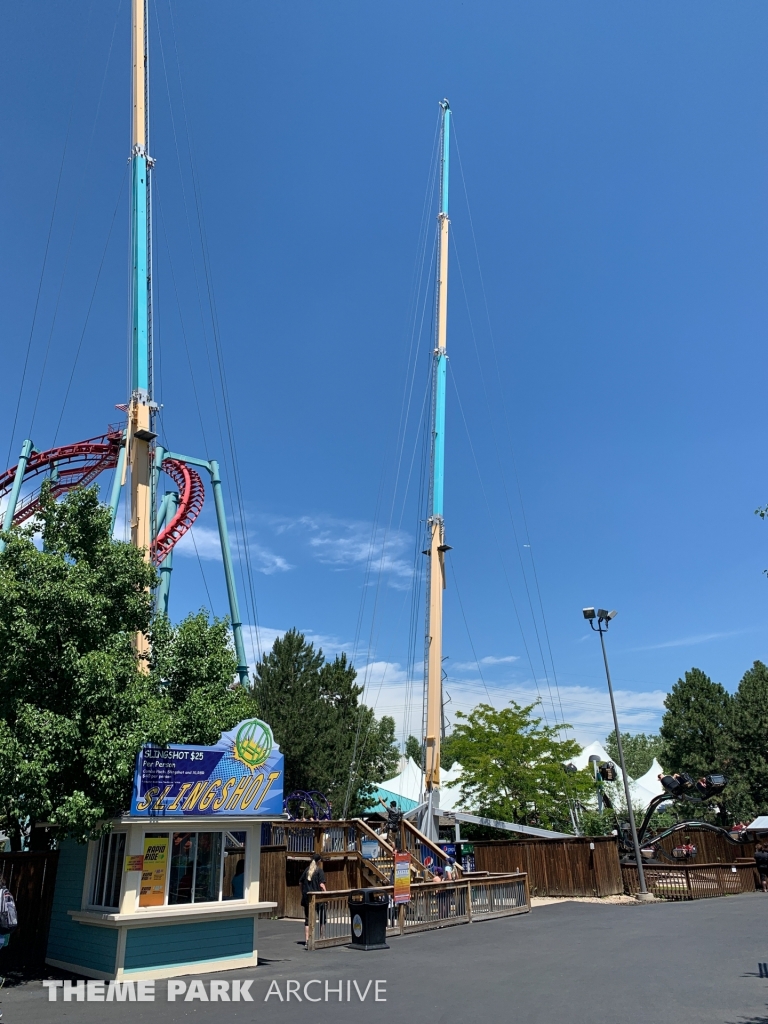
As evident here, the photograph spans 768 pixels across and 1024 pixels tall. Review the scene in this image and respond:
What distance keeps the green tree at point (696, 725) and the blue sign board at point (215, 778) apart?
147 feet

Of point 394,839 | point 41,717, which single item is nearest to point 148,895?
point 41,717

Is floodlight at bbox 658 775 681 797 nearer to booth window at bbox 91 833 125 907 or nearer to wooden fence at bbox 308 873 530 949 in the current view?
wooden fence at bbox 308 873 530 949

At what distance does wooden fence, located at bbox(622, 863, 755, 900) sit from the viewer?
2312 cm

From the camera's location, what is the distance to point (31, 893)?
45.4ft

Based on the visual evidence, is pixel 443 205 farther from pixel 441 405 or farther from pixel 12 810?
pixel 12 810

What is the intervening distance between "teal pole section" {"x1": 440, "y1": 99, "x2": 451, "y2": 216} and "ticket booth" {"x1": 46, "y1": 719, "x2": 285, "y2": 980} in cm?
3065

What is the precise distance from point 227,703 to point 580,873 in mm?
15142

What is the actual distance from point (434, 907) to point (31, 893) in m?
8.78

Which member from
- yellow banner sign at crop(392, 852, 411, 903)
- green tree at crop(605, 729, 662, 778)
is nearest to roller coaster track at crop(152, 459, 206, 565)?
yellow banner sign at crop(392, 852, 411, 903)

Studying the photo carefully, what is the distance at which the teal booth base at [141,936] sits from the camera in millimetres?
11586

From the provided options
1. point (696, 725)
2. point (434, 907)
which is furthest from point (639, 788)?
point (434, 907)

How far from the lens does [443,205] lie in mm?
36594

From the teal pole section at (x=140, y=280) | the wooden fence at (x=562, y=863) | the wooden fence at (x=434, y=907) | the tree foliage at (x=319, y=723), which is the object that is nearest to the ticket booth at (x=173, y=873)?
the wooden fence at (x=434, y=907)

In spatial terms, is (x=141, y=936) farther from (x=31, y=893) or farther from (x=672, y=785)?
(x=672, y=785)
